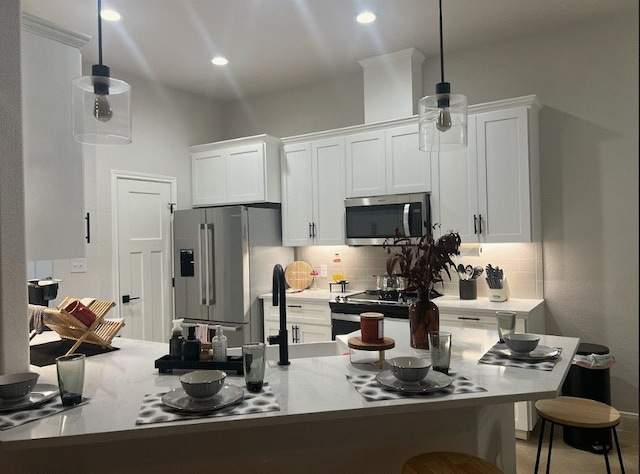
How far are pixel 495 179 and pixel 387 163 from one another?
93cm

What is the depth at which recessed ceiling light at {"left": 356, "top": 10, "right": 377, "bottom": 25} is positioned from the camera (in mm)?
3549

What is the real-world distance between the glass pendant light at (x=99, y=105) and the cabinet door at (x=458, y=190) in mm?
2593

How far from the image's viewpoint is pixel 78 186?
2416 mm

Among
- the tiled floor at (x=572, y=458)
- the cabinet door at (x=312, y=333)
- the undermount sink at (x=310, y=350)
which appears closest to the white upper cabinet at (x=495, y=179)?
the cabinet door at (x=312, y=333)

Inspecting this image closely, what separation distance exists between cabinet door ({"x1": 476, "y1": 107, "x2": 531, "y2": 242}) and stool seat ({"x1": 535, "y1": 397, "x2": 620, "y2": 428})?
1514 millimetres

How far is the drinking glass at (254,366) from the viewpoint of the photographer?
1.72 metres

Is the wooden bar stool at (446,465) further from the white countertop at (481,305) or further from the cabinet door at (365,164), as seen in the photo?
the cabinet door at (365,164)

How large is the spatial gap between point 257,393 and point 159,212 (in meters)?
3.64

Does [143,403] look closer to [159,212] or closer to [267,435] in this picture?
[267,435]

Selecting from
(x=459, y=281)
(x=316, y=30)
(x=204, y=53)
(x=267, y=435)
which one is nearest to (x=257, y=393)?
(x=267, y=435)

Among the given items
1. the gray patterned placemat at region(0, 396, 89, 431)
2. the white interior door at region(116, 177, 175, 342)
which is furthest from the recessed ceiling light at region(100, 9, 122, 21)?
the gray patterned placemat at region(0, 396, 89, 431)

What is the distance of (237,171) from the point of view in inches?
195

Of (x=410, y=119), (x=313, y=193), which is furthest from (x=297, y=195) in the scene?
(x=410, y=119)

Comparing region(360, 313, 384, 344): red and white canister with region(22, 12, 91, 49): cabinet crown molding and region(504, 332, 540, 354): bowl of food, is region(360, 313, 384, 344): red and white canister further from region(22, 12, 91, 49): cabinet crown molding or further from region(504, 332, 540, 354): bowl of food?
region(22, 12, 91, 49): cabinet crown molding
